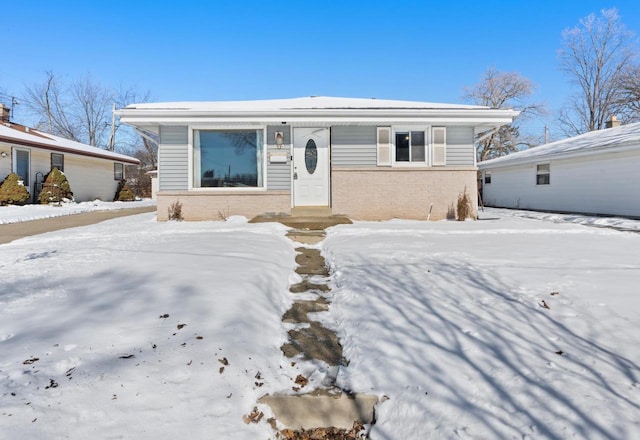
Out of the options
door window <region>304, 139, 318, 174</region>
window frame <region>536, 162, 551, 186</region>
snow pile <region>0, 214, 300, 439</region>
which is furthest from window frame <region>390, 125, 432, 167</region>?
window frame <region>536, 162, 551, 186</region>

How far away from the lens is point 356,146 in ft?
31.2

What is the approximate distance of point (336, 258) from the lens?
4.97 meters

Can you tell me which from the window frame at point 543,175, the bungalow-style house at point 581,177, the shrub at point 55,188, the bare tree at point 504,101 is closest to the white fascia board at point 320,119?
the bungalow-style house at point 581,177

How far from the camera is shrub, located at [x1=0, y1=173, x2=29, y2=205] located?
44.0ft

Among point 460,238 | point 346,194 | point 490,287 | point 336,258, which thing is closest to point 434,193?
point 346,194

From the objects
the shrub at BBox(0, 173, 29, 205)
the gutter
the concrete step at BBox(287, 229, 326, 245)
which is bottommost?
the concrete step at BBox(287, 229, 326, 245)

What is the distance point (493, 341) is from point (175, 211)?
8384 millimetres

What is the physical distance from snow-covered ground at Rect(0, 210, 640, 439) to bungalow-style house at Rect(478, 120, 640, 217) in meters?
9.67

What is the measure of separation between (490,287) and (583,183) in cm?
1327

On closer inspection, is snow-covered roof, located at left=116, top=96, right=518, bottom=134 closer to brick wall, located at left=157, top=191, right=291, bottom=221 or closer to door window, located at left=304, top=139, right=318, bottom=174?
door window, located at left=304, top=139, right=318, bottom=174

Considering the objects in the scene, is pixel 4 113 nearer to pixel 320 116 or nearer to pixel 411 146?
pixel 320 116

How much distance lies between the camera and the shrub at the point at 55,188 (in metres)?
15.1

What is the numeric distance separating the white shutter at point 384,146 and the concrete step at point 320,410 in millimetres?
7995

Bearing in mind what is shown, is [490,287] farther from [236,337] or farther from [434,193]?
[434,193]
